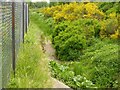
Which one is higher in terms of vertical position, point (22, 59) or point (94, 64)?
point (22, 59)

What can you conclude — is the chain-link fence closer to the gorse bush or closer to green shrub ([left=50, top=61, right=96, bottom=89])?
green shrub ([left=50, top=61, right=96, bottom=89])

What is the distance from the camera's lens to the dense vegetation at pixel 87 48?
664 cm

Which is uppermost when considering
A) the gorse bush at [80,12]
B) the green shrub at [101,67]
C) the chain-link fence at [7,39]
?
the chain-link fence at [7,39]

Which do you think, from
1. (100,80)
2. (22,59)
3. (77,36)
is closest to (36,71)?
(22,59)

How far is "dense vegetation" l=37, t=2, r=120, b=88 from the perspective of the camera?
6.64 m

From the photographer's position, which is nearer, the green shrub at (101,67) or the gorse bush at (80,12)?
the green shrub at (101,67)

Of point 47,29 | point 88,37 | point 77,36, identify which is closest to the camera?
point 77,36

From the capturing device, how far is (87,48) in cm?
977

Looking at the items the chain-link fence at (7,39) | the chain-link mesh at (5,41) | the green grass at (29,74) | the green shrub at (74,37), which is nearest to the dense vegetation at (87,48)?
the green shrub at (74,37)

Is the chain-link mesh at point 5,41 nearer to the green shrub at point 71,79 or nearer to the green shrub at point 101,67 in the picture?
the green shrub at point 71,79

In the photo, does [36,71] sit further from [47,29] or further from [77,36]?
[47,29]

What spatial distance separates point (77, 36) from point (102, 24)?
1.57 m

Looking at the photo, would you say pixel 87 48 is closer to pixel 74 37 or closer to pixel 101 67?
pixel 74 37

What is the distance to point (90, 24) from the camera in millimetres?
11023
